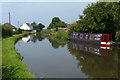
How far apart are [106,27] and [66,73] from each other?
19.0 metres

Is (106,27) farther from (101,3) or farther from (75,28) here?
(75,28)

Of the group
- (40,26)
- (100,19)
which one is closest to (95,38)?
(100,19)

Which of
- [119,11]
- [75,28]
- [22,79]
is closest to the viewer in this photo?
[22,79]

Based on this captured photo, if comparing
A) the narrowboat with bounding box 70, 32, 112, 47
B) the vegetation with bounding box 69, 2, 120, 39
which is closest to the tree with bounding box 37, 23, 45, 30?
the narrowboat with bounding box 70, 32, 112, 47

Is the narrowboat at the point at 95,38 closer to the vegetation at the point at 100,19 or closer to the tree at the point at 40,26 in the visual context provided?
the vegetation at the point at 100,19

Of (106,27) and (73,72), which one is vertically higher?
(106,27)

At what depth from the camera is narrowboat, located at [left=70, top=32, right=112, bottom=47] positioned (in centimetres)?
2278

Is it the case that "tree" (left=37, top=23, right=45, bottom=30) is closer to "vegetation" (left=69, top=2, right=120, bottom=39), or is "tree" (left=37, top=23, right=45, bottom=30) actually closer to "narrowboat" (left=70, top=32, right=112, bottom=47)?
"narrowboat" (left=70, top=32, right=112, bottom=47)

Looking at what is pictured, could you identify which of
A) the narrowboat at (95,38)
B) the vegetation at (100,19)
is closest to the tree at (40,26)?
the narrowboat at (95,38)

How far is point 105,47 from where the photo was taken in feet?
71.3

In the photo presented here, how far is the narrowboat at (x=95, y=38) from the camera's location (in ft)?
74.7

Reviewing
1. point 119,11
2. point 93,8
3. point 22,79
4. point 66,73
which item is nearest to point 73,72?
Result: point 66,73

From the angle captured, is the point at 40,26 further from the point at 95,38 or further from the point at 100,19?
the point at 95,38

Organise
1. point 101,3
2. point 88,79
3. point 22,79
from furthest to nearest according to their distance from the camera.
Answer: point 101,3
point 88,79
point 22,79
